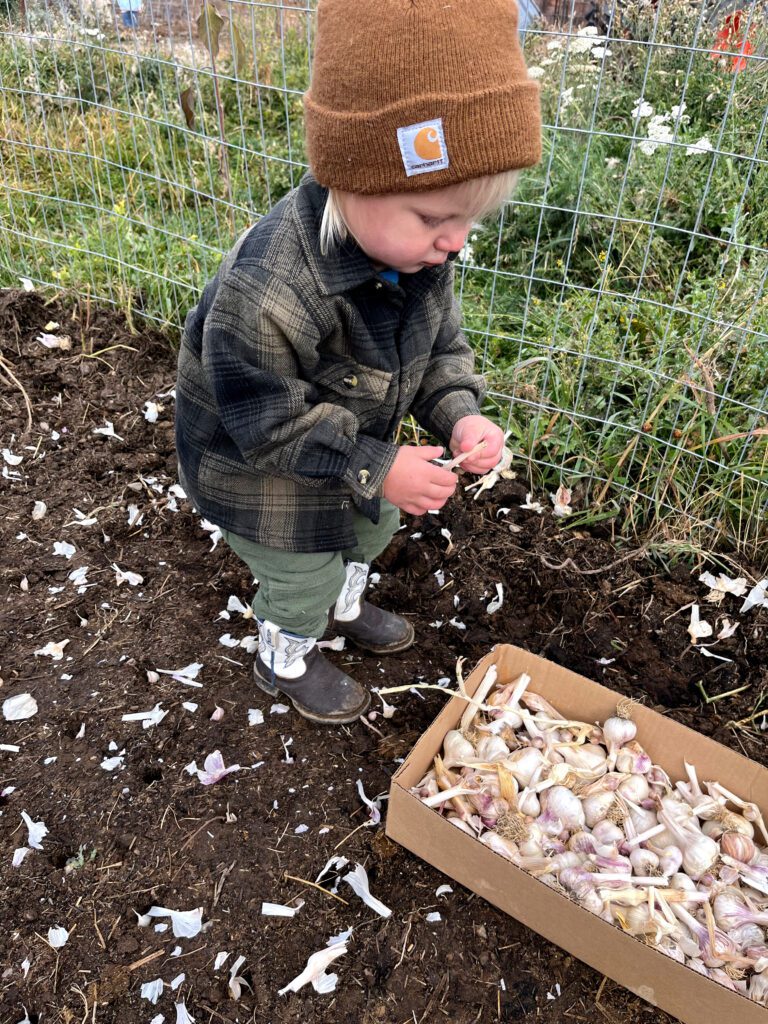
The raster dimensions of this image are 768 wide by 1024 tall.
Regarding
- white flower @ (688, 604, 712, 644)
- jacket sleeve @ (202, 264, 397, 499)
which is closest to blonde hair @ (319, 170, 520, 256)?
jacket sleeve @ (202, 264, 397, 499)

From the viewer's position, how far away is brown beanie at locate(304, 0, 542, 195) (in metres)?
1.04

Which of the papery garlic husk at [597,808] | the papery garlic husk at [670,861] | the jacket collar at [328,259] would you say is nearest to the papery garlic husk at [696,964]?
the papery garlic husk at [670,861]

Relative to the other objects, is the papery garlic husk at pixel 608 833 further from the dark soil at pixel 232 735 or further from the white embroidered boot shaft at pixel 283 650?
the white embroidered boot shaft at pixel 283 650

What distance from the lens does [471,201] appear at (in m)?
1.17

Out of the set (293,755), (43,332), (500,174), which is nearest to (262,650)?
(293,755)

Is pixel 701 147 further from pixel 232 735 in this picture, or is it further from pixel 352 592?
pixel 232 735

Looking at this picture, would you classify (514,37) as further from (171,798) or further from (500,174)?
(171,798)

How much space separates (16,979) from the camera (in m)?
1.37

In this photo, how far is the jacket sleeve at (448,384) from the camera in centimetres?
165

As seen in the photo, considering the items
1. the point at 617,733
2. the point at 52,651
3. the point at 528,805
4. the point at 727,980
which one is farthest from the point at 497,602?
the point at 52,651

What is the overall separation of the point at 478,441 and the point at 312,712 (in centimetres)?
72

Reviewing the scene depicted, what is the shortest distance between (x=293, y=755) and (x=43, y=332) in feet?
6.77

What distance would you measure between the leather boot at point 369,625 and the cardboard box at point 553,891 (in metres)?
0.31

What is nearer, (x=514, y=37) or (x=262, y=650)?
(x=514, y=37)
